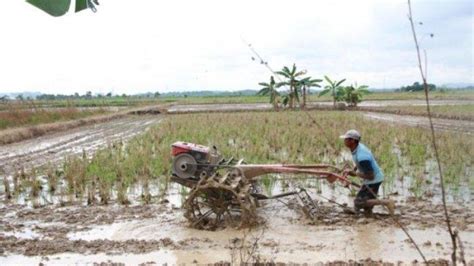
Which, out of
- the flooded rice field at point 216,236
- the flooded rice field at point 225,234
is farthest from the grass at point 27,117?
the flooded rice field at point 216,236

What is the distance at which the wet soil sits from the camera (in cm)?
455

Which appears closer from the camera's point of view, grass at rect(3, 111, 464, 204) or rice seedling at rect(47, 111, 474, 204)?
grass at rect(3, 111, 464, 204)

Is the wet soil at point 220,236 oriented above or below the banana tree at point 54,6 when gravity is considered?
below

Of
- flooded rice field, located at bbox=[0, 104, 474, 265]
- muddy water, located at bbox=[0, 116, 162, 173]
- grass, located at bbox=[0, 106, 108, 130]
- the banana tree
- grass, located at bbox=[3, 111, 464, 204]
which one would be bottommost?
muddy water, located at bbox=[0, 116, 162, 173]

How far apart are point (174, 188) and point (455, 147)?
5418mm

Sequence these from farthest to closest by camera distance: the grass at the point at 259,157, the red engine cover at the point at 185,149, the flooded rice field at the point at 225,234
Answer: the grass at the point at 259,157 → the red engine cover at the point at 185,149 → the flooded rice field at the point at 225,234

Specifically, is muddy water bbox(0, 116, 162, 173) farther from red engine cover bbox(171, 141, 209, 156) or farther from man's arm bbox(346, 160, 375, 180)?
man's arm bbox(346, 160, 375, 180)

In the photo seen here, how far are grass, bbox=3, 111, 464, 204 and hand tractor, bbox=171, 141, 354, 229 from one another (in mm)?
620

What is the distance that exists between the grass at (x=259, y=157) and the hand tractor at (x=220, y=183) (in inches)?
24.4

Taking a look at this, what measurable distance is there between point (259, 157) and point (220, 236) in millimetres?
4773

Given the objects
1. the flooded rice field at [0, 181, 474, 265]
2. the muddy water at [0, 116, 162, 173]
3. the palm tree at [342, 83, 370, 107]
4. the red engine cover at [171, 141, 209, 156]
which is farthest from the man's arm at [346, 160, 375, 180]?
the palm tree at [342, 83, 370, 107]

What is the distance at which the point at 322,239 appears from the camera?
16.3ft

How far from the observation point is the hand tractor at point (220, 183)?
Answer: 525 centimetres

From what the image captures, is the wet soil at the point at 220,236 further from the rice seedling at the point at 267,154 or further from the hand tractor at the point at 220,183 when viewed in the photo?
the rice seedling at the point at 267,154
